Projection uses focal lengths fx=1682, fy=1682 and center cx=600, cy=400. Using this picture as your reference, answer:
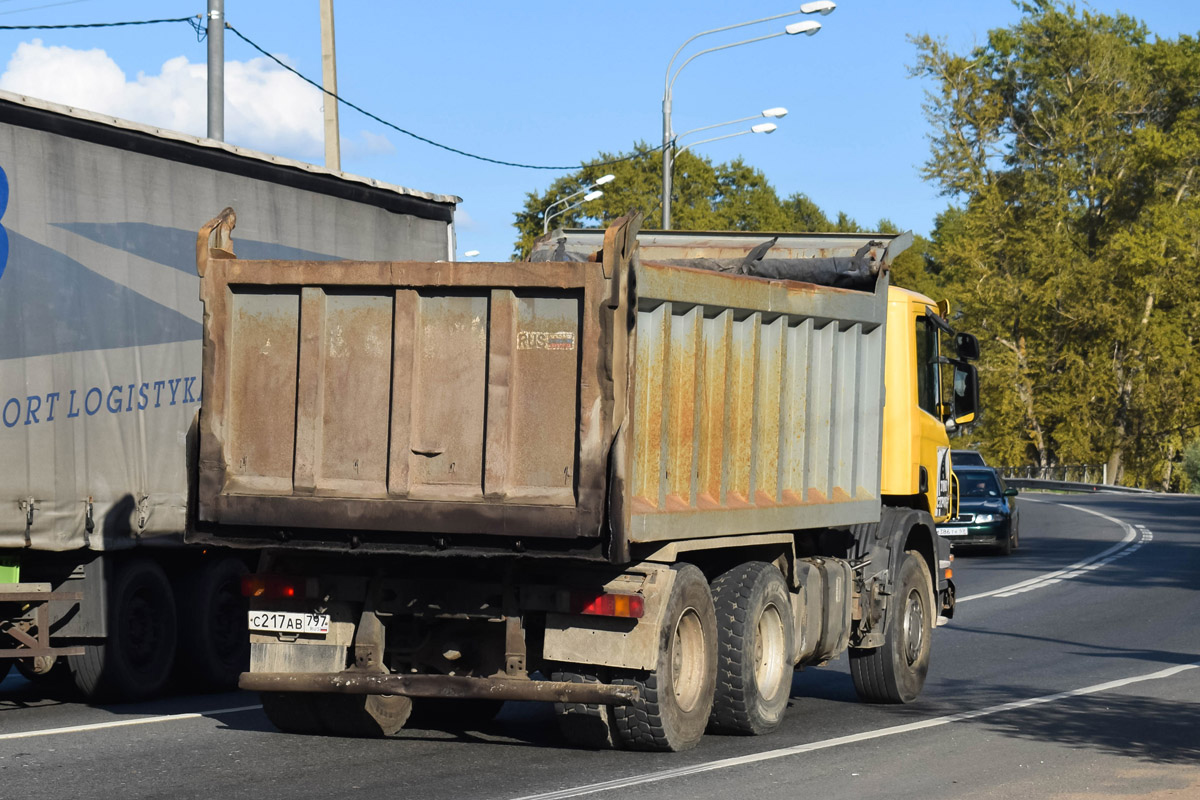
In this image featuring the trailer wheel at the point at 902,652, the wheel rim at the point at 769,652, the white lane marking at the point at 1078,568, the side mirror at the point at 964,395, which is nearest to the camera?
the wheel rim at the point at 769,652

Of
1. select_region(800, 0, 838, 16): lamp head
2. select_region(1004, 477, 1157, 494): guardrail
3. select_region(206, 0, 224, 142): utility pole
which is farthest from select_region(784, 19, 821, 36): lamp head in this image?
select_region(1004, 477, 1157, 494): guardrail

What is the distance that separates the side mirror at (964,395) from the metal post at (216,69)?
777 centimetres

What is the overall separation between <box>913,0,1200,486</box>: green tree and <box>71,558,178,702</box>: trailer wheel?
5541 centimetres

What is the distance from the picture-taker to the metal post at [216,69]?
16375mm

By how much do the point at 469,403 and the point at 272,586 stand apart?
4.97 feet

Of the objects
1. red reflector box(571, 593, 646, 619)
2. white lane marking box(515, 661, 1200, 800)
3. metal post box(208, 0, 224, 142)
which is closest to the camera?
white lane marking box(515, 661, 1200, 800)

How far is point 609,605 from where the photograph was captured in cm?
831

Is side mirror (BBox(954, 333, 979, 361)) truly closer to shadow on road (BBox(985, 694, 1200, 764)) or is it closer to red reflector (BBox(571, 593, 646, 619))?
shadow on road (BBox(985, 694, 1200, 764))

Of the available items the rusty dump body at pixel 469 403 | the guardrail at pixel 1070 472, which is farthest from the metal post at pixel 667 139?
the guardrail at pixel 1070 472

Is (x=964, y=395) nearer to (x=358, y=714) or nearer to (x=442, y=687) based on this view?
(x=358, y=714)

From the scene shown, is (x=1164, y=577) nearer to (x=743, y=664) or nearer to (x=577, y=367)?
(x=743, y=664)

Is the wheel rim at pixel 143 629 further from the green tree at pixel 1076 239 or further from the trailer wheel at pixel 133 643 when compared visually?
the green tree at pixel 1076 239

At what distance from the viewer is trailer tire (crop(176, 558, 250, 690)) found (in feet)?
38.2

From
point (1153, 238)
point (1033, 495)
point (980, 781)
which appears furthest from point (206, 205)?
point (1153, 238)
